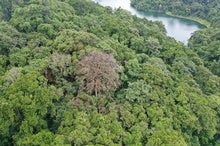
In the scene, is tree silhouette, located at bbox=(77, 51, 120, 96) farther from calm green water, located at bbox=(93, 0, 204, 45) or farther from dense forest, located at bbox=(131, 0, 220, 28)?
dense forest, located at bbox=(131, 0, 220, 28)

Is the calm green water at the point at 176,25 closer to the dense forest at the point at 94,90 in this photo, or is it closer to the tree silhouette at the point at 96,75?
the dense forest at the point at 94,90

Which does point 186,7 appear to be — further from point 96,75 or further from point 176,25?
point 96,75

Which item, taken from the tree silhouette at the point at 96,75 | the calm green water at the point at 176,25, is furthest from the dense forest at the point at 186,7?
the tree silhouette at the point at 96,75

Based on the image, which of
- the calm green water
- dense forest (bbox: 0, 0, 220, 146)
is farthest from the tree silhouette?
the calm green water

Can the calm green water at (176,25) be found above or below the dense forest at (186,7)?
below

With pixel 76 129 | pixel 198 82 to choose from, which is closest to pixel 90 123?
pixel 76 129

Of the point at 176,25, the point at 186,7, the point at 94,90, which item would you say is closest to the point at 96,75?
the point at 94,90
